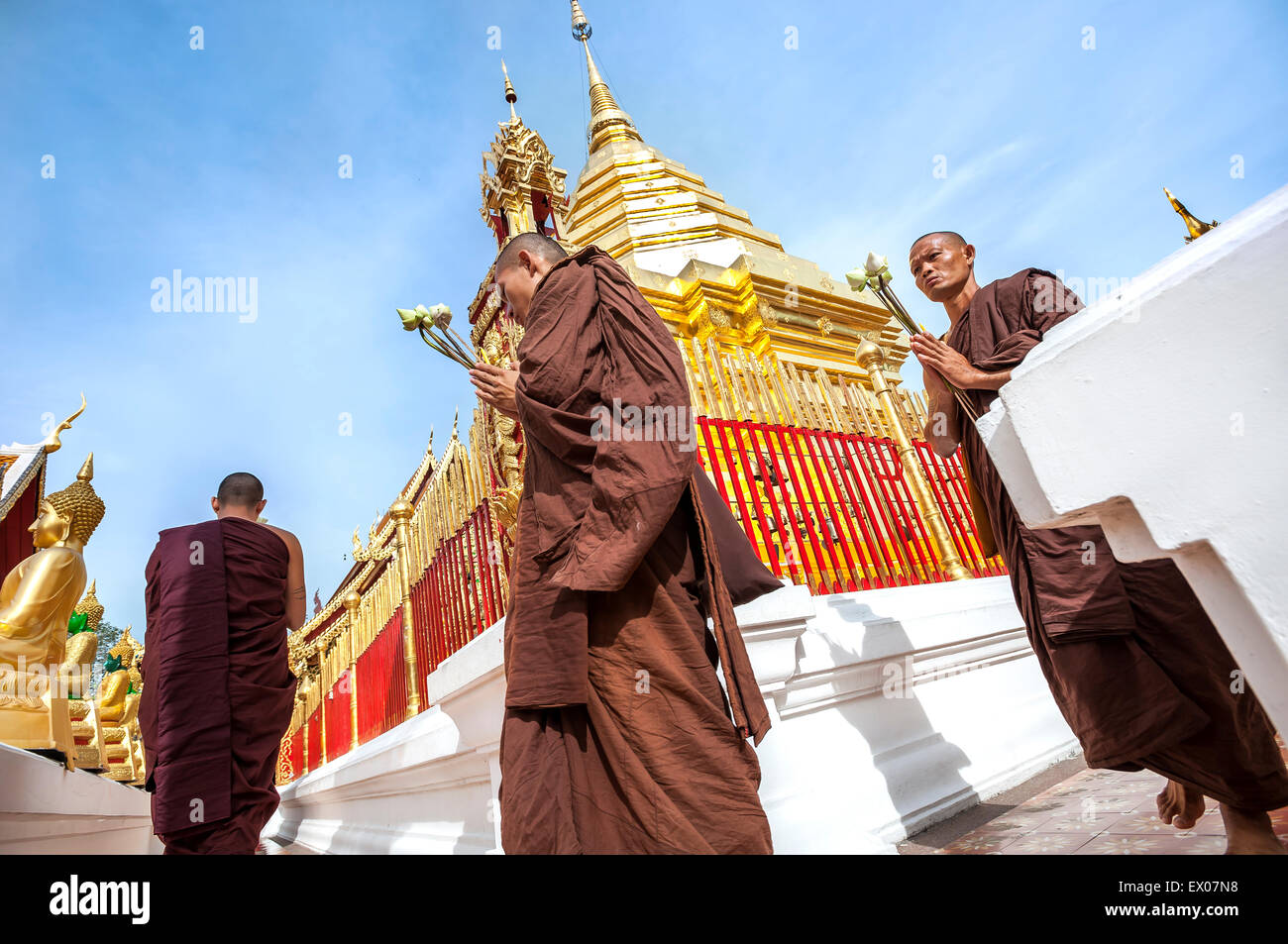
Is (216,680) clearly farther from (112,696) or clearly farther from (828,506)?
(112,696)

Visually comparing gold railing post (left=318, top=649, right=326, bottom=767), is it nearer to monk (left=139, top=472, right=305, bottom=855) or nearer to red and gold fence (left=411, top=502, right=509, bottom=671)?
red and gold fence (left=411, top=502, right=509, bottom=671)

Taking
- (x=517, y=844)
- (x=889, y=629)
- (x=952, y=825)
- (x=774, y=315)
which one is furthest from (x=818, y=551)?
(x=774, y=315)

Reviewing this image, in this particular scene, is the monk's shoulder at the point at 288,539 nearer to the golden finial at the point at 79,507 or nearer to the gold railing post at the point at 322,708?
the golden finial at the point at 79,507

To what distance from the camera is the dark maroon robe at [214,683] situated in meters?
2.42

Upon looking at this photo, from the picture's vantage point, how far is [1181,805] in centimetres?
170

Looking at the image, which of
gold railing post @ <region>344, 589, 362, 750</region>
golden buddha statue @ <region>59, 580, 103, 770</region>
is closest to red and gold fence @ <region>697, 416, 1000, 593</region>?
golden buddha statue @ <region>59, 580, 103, 770</region>

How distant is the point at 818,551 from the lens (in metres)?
3.19

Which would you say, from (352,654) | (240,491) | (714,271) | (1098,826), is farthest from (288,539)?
(714,271)

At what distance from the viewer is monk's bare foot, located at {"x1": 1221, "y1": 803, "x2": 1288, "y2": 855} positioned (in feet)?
4.82

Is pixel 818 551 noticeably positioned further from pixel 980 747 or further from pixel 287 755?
pixel 287 755

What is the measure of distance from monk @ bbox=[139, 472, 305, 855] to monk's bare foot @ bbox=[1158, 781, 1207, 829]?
9.10ft

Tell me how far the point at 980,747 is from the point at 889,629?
2.43 ft

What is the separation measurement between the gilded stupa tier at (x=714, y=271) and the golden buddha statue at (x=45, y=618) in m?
4.88

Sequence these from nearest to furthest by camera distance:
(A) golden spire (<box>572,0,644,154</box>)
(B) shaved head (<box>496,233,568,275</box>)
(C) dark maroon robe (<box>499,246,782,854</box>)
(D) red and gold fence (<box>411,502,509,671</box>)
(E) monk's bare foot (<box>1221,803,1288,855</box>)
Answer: (C) dark maroon robe (<box>499,246,782,854</box>), (E) monk's bare foot (<box>1221,803,1288,855</box>), (B) shaved head (<box>496,233,568,275</box>), (D) red and gold fence (<box>411,502,509,671</box>), (A) golden spire (<box>572,0,644,154</box>)
